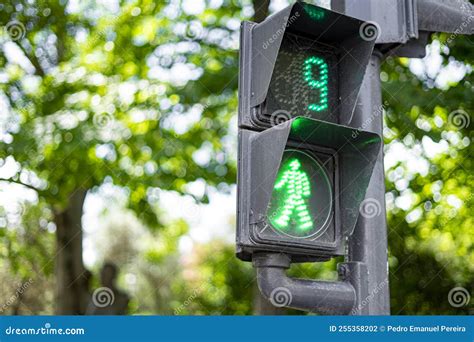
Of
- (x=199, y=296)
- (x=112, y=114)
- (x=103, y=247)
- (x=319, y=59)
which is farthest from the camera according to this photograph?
(x=103, y=247)

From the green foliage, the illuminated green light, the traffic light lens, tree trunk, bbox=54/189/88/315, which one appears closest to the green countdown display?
the illuminated green light

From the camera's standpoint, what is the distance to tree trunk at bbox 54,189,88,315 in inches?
460

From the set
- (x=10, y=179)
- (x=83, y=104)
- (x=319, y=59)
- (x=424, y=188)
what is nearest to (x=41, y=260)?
(x=10, y=179)

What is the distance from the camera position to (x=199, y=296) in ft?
66.4

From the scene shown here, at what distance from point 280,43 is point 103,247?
25.5 metres

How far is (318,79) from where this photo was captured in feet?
9.72

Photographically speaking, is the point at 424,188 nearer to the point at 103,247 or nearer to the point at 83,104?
the point at 83,104

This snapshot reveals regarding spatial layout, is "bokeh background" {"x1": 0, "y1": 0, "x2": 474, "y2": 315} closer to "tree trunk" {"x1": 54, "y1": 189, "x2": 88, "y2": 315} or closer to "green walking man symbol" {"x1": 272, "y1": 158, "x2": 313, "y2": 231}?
"tree trunk" {"x1": 54, "y1": 189, "x2": 88, "y2": 315}

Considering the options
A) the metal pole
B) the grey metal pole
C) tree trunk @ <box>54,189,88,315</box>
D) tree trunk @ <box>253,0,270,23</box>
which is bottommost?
the metal pole

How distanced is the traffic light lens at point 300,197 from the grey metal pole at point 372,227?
157 mm

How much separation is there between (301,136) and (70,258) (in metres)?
9.76

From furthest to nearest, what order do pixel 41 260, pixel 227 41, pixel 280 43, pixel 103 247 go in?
pixel 103 247 < pixel 41 260 < pixel 227 41 < pixel 280 43

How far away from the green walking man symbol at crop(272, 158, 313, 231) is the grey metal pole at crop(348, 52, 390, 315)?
0.74 ft

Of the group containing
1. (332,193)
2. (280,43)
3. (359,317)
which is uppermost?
(280,43)
